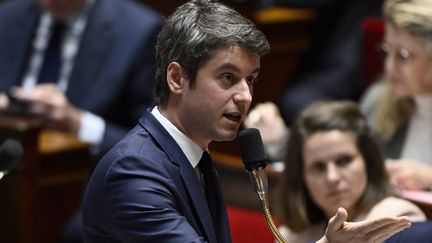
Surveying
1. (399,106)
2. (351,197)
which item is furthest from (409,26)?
(351,197)

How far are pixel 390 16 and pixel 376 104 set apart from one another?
0.26m

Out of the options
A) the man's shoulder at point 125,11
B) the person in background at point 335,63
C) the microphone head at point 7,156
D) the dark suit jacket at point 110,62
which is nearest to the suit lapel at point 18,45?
the dark suit jacket at point 110,62

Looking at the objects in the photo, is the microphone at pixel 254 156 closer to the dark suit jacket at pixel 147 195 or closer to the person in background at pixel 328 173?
the dark suit jacket at pixel 147 195

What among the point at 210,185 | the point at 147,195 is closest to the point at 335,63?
the point at 210,185

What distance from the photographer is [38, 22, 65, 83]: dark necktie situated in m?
2.82

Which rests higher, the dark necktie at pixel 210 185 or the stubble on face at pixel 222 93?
the stubble on face at pixel 222 93

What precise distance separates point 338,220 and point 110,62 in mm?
1684

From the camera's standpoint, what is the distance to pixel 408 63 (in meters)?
2.37

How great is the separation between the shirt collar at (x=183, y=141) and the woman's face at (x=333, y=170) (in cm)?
70

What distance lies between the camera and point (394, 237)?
5.04 feet

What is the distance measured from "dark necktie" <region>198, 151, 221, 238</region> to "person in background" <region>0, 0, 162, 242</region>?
1.28 m

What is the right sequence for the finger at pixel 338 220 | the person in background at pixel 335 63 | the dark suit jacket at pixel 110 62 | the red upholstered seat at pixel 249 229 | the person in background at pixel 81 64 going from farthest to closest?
the person in background at pixel 335 63, the dark suit jacket at pixel 110 62, the person in background at pixel 81 64, the red upholstered seat at pixel 249 229, the finger at pixel 338 220

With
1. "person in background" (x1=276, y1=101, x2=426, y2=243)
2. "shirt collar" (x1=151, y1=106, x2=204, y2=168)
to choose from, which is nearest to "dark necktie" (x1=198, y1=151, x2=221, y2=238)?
"shirt collar" (x1=151, y1=106, x2=204, y2=168)

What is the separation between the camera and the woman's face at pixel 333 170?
6.33 ft
